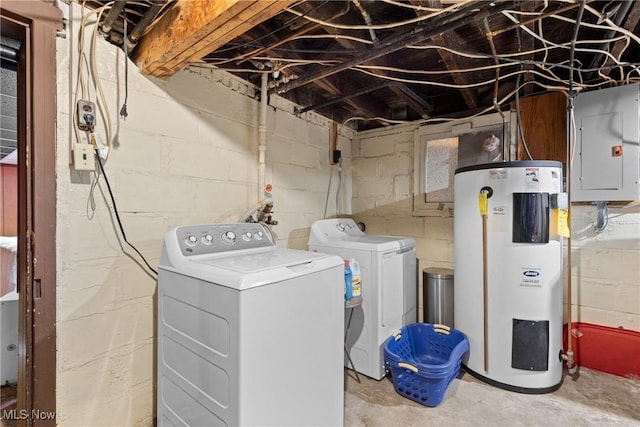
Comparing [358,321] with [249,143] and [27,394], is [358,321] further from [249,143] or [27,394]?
[27,394]

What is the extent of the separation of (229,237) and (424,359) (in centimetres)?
168

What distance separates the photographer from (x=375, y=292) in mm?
2006

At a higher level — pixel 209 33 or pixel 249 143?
pixel 209 33

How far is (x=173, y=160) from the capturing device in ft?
5.55

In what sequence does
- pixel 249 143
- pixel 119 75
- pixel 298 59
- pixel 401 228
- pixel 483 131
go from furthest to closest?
pixel 401 228, pixel 483 131, pixel 249 143, pixel 298 59, pixel 119 75

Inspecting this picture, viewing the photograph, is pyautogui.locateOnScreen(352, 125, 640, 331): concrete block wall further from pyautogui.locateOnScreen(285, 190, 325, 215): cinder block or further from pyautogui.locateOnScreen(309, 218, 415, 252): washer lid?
pyautogui.locateOnScreen(285, 190, 325, 215): cinder block

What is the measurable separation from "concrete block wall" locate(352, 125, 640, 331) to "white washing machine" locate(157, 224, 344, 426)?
159cm

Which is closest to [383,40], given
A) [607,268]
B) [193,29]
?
[193,29]

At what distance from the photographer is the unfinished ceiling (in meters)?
1.32

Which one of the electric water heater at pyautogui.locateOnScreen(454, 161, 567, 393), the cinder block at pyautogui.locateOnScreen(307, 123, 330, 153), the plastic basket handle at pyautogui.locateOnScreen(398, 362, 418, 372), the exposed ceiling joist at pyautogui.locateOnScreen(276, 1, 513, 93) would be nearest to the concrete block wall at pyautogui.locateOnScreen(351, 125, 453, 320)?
the cinder block at pyautogui.locateOnScreen(307, 123, 330, 153)

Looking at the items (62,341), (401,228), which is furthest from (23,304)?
(401,228)

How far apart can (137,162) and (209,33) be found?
74 centimetres

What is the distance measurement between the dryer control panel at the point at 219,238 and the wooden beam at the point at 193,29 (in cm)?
82

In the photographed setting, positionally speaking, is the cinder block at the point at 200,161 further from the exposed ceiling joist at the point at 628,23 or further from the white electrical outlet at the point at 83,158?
the exposed ceiling joist at the point at 628,23
